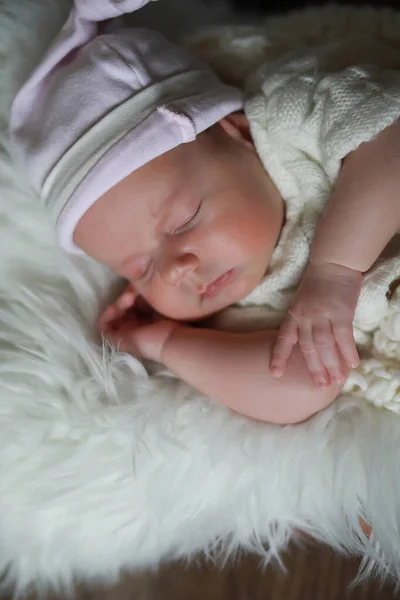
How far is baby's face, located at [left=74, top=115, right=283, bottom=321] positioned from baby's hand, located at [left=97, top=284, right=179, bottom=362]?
5cm

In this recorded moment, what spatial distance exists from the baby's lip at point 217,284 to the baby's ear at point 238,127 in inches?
7.9

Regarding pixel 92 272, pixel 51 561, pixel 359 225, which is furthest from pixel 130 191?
pixel 51 561

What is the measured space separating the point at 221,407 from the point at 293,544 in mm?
303

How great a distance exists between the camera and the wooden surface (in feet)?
3.46

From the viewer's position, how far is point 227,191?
0.93m

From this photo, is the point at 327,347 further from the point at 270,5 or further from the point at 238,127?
the point at 270,5

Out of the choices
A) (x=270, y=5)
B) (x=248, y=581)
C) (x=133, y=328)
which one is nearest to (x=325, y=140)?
(x=133, y=328)

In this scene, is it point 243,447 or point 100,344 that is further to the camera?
point 100,344

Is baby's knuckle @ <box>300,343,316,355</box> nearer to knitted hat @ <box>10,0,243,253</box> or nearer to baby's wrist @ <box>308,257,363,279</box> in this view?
baby's wrist @ <box>308,257,363,279</box>

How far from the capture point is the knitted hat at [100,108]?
91 centimetres

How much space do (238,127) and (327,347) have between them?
384 millimetres

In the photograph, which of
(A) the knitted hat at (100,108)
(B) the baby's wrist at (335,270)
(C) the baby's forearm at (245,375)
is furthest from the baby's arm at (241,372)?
(A) the knitted hat at (100,108)

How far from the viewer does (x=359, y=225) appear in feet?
2.73

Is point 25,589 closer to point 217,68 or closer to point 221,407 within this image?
A: point 221,407
